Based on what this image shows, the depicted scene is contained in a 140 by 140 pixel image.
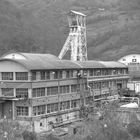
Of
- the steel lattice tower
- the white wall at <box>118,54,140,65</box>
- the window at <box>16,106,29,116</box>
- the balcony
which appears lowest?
the window at <box>16,106,29,116</box>

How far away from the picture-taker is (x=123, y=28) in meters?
96.9

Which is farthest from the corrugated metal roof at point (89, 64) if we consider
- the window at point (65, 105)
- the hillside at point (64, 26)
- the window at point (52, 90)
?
the hillside at point (64, 26)

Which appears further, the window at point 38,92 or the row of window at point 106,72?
the row of window at point 106,72

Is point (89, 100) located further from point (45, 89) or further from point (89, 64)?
point (45, 89)

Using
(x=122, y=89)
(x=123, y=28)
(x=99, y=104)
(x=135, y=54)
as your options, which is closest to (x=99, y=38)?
(x=123, y=28)

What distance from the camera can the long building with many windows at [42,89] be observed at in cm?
2711

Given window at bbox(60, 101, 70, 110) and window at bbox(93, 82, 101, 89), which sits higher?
window at bbox(93, 82, 101, 89)

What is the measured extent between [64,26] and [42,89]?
82463 mm

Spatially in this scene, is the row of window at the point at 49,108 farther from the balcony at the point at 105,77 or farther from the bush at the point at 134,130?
the bush at the point at 134,130

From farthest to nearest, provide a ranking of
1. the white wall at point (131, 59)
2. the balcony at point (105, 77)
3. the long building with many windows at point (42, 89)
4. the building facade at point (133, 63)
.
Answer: the white wall at point (131, 59) → the building facade at point (133, 63) → the balcony at point (105, 77) → the long building with many windows at point (42, 89)

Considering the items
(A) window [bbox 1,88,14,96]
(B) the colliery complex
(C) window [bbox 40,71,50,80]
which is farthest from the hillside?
(A) window [bbox 1,88,14,96]

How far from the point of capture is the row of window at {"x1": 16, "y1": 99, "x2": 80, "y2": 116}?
1073 inches

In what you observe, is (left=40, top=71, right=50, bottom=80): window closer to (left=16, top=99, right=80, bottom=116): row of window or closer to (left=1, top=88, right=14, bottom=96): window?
(left=16, top=99, right=80, bottom=116): row of window

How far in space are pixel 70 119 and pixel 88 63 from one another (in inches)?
283
